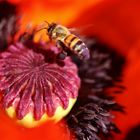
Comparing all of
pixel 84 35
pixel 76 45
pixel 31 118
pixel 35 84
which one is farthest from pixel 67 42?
pixel 84 35

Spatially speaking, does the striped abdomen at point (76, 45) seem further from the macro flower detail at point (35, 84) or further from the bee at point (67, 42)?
the macro flower detail at point (35, 84)

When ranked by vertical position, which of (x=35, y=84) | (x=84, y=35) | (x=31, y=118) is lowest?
(x=31, y=118)

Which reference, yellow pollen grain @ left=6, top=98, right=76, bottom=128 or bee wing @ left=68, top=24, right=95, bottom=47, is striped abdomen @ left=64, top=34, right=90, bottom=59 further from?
bee wing @ left=68, top=24, right=95, bottom=47

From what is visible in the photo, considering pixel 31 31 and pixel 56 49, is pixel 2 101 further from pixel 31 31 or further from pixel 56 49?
pixel 31 31

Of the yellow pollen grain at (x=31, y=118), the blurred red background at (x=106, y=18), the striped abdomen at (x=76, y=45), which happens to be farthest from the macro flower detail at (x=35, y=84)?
the blurred red background at (x=106, y=18)

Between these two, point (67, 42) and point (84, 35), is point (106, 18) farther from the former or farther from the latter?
point (67, 42)
